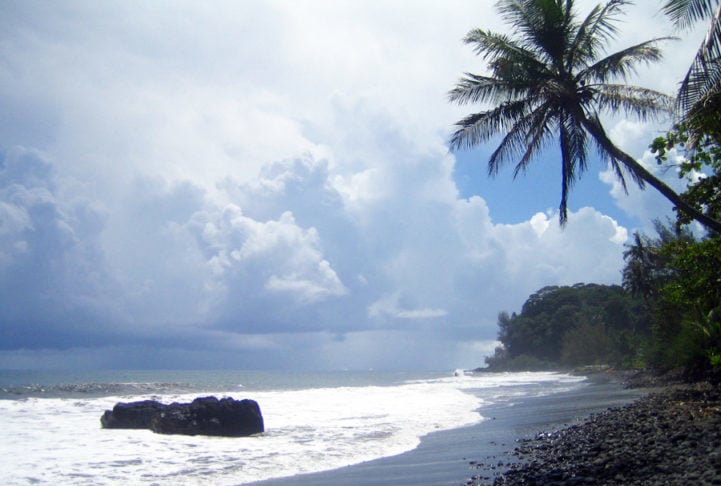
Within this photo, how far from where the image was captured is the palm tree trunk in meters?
9.95

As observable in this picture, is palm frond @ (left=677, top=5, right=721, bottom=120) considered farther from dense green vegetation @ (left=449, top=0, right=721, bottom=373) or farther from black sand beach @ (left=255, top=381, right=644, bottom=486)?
black sand beach @ (left=255, top=381, right=644, bottom=486)

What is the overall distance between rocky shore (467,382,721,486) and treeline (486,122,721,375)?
8.93 feet

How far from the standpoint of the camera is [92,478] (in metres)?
10.1

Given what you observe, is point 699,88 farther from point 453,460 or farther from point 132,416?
point 132,416

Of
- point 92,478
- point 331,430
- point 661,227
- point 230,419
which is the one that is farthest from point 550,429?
point 661,227

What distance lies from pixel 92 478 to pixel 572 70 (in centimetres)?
1227

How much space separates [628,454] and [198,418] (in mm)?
10751

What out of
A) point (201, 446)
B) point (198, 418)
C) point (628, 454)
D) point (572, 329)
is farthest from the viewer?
point (572, 329)

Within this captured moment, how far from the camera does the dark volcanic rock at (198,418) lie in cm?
1536

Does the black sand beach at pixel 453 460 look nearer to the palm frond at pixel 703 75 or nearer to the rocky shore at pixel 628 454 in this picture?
the rocky shore at pixel 628 454

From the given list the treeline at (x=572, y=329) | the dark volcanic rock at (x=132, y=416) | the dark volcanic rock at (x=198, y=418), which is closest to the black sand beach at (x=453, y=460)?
the dark volcanic rock at (x=198, y=418)

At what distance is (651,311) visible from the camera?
1296 inches

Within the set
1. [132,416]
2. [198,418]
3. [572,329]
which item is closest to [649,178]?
[198,418]

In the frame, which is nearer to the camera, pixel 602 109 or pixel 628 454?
pixel 628 454
